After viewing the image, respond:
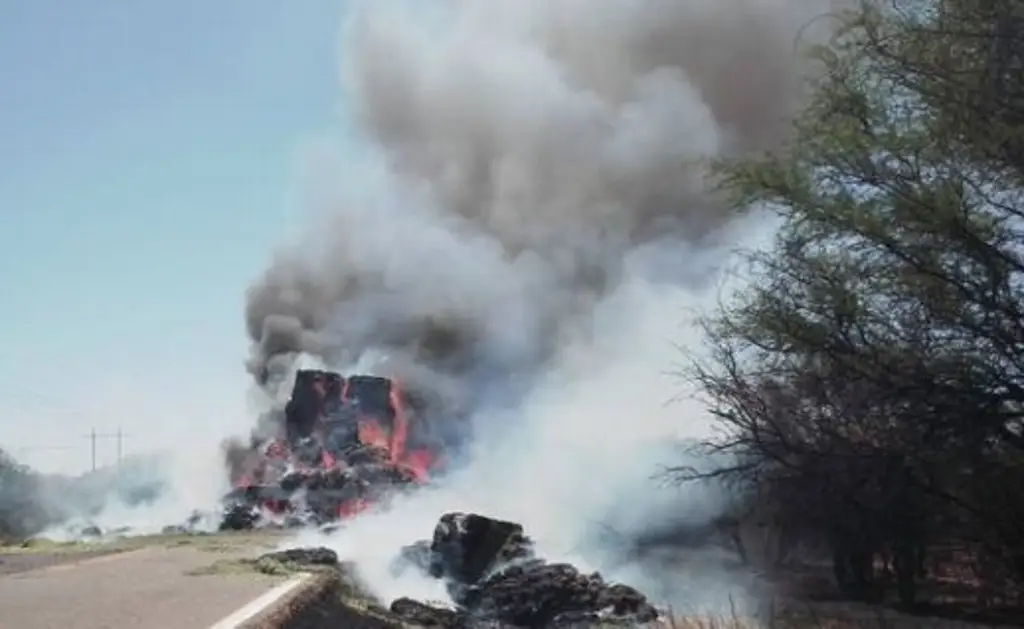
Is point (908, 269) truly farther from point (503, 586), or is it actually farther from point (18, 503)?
point (18, 503)

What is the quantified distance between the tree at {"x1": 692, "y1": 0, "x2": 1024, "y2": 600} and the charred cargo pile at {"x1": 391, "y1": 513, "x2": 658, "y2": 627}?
554cm

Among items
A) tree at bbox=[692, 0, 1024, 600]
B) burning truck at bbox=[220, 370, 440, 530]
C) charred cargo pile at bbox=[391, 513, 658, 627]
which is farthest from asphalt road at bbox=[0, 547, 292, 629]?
burning truck at bbox=[220, 370, 440, 530]

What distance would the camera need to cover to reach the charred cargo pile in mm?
20438

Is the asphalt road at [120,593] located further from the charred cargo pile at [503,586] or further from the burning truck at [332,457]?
the burning truck at [332,457]

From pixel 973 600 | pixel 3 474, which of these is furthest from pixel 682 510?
pixel 3 474

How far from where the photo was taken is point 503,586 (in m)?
22.5

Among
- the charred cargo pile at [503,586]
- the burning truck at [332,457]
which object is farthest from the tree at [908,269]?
the burning truck at [332,457]

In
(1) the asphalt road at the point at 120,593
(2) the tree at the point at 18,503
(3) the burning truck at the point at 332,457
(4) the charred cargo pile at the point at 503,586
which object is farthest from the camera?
(2) the tree at the point at 18,503

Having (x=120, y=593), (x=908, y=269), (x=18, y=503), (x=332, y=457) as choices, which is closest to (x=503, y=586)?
(x=120, y=593)

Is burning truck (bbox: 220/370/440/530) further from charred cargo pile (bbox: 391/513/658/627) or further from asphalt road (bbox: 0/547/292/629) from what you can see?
asphalt road (bbox: 0/547/292/629)

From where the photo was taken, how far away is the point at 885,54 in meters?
13.6

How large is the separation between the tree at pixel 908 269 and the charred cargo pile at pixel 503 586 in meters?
5.54

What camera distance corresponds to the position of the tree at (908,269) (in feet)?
42.8

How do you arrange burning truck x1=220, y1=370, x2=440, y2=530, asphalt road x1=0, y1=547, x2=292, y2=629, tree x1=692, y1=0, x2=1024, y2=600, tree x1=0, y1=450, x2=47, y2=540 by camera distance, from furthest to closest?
tree x1=0, y1=450, x2=47, y2=540, burning truck x1=220, y1=370, x2=440, y2=530, tree x1=692, y1=0, x2=1024, y2=600, asphalt road x1=0, y1=547, x2=292, y2=629
